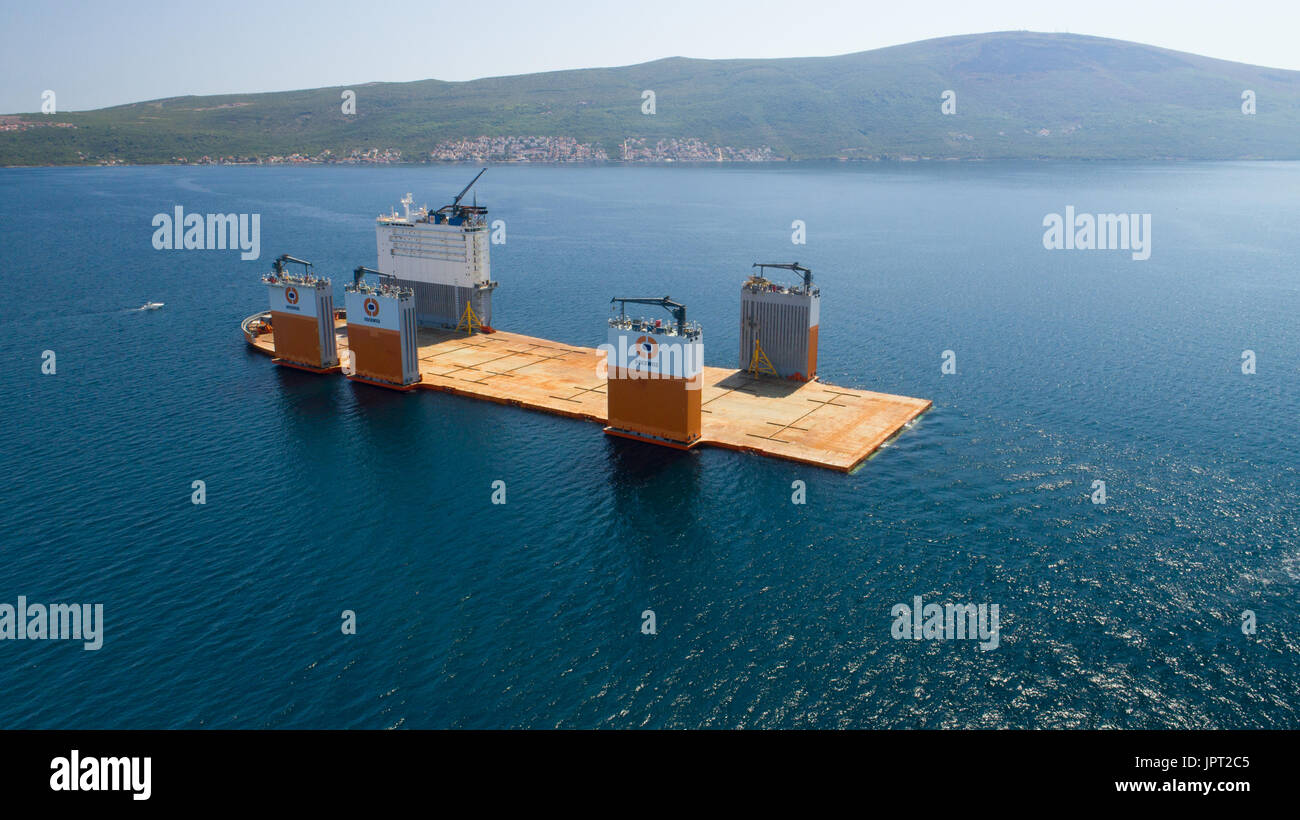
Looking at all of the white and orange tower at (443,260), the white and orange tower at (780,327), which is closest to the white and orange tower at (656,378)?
the white and orange tower at (780,327)

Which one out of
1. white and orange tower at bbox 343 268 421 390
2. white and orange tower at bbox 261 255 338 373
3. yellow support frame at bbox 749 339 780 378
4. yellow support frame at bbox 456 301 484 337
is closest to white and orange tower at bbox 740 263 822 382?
yellow support frame at bbox 749 339 780 378

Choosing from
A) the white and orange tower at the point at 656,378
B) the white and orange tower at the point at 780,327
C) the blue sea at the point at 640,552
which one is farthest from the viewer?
the white and orange tower at the point at 780,327

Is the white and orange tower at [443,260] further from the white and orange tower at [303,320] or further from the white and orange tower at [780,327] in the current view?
the white and orange tower at [780,327]

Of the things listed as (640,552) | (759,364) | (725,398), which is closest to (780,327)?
(759,364)

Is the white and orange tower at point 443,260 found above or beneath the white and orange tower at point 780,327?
above

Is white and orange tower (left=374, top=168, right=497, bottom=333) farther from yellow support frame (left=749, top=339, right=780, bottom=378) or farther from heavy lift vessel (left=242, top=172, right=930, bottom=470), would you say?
yellow support frame (left=749, top=339, right=780, bottom=378)

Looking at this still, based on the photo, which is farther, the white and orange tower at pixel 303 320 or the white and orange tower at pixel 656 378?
the white and orange tower at pixel 303 320
